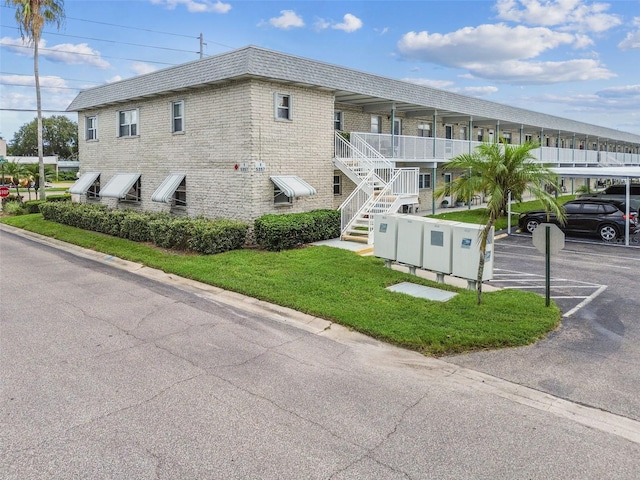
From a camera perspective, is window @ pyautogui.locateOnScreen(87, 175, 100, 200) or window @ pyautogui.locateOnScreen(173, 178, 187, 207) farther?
window @ pyautogui.locateOnScreen(87, 175, 100, 200)

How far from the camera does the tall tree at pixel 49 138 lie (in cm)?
10231

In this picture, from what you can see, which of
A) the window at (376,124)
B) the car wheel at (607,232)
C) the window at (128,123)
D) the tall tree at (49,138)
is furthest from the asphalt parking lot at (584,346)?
the tall tree at (49,138)

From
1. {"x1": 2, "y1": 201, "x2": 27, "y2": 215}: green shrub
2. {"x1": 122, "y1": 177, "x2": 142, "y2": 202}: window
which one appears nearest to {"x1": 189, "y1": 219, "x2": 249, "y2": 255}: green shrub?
{"x1": 122, "y1": 177, "x2": 142, "y2": 202}: window

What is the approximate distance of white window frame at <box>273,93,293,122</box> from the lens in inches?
663

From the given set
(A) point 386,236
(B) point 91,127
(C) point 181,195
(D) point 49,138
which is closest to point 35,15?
(B) point 91,127

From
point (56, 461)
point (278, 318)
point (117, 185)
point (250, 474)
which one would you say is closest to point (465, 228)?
point (278, 318)

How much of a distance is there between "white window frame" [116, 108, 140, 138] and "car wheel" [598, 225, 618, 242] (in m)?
19.2

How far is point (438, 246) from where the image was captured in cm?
1143

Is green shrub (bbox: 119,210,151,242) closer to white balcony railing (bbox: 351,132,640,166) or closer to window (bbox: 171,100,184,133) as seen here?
window (bbox: 171,100,184,133)

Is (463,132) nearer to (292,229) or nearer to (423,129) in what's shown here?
(423,129)

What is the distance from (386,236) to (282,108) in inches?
274

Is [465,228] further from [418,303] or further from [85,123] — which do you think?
[85,123]

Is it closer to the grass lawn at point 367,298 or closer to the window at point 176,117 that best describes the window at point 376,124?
the window at point 176,117

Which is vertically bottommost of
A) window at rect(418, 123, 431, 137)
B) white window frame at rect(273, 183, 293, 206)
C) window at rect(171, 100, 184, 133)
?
white window frame at rect(273, 183, 293, 206)
